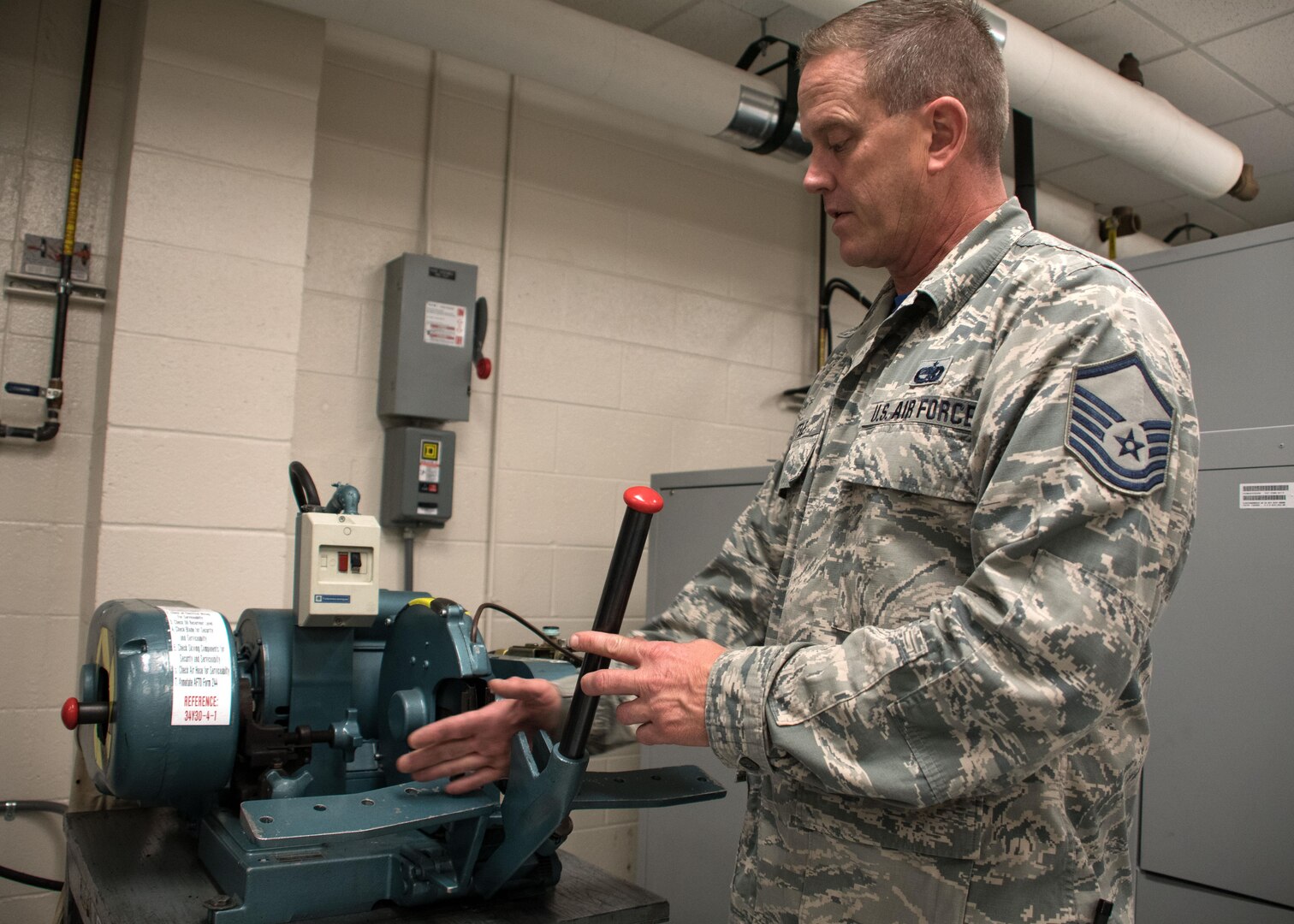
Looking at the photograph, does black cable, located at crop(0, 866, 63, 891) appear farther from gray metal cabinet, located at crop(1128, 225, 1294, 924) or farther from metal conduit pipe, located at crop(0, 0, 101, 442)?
gray metal cabinet, located at crop(1128, 225, 1294, 924)

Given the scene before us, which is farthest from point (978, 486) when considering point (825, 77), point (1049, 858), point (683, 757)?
point (683, 757)

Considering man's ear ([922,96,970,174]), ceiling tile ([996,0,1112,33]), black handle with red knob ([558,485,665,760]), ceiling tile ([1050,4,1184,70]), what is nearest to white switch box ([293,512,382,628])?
black handle with red knob ([558,485,665,760])

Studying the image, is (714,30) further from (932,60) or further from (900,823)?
(900,823)

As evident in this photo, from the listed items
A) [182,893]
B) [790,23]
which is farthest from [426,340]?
[182,893]

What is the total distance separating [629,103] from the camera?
256 cm

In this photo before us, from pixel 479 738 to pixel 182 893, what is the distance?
14.2 inches

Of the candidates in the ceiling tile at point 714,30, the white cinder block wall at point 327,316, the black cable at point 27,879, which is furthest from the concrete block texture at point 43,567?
the ceiling tile at point 714,30

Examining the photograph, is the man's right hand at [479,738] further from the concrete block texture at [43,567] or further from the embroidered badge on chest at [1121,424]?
the concrete block texture at [43,567]

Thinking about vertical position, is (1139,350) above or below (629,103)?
below

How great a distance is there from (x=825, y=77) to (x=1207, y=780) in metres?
1.39

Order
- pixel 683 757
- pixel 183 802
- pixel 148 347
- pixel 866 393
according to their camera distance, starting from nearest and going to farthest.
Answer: pixel 866 393, pixel 183 802, pixel 148 347, pixel 683 757

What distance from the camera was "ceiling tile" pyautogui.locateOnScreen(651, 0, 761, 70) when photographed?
9.16ft

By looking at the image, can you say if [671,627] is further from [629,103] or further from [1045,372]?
[629,103]

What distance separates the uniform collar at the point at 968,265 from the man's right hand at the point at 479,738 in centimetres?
58
